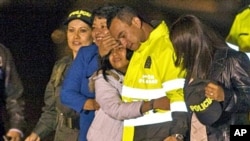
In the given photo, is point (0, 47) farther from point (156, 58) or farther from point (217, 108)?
point (217, 108)

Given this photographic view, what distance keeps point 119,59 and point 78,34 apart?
0.29 meters

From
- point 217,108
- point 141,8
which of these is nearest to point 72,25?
point 141,8

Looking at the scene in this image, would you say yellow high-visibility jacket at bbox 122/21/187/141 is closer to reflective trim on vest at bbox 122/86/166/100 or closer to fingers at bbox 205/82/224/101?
reflective trim on vest at bbox 122/86/166/100

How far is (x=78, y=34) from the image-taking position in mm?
3193

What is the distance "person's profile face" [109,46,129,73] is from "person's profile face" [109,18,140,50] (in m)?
0.05

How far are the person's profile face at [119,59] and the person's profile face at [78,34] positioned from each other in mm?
184

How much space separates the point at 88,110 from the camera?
3076 mm

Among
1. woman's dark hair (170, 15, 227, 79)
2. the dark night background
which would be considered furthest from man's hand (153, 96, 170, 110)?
A: the dark night background

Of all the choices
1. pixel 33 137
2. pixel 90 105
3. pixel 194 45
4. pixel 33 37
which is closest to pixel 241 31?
pixel 194 45

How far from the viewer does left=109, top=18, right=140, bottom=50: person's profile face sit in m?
2.92

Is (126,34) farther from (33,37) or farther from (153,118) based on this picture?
(33,37)

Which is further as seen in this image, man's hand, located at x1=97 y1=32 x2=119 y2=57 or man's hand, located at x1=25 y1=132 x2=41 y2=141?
man's hand, located at x1=25 y1=132 x2=41 y2=141

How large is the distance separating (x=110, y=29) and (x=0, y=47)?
0.60m

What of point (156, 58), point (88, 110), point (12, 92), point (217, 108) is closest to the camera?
point (217, 108)
